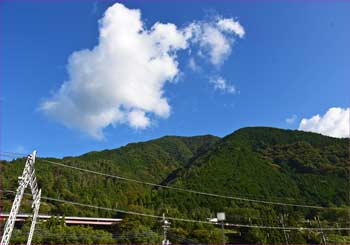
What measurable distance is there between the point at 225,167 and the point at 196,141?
247 feet

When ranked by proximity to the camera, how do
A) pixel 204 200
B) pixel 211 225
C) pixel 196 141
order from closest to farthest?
pixel 211 225
pixel 204 200
pixel 196 141

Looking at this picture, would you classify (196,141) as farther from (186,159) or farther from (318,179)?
(318,179)

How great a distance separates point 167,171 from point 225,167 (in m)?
31.5

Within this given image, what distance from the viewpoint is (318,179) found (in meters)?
79.6

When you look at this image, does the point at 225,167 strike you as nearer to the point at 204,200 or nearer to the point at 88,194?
the point at 204,200

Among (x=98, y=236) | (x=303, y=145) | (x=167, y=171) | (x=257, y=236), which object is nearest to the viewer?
(x=98, y=236)

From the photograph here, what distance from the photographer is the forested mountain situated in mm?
49094

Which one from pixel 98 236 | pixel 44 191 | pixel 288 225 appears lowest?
pixel 98 236

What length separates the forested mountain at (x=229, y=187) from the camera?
1933 inches

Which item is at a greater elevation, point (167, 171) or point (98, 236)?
point (167, 171)

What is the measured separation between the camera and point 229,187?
250ft

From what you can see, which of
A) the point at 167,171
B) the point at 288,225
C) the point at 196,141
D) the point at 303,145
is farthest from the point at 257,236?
the point at 196,141

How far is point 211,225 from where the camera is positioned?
2076 inches

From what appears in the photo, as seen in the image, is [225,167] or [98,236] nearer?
[98,236]
